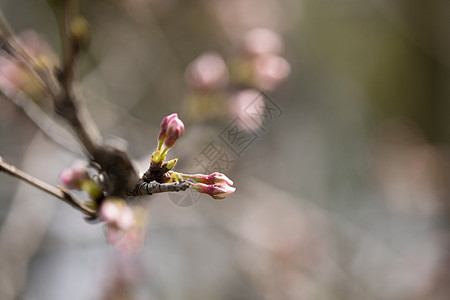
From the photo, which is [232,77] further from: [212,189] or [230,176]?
[212,189]

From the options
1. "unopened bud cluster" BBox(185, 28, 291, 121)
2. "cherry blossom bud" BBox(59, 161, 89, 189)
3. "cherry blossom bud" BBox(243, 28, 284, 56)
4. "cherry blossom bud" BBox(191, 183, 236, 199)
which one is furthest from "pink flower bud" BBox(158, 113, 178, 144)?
"cherry blossom bud" BBox(243, 28, 284, 56)

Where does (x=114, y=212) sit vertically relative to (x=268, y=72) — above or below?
below

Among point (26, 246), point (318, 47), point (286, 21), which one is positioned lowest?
point (26, 246)

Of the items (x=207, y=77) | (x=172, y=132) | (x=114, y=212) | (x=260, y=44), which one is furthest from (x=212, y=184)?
(x=260, y=44)

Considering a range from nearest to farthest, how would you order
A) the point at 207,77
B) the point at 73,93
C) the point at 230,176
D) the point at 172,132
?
1. the point at 172,132
2. the point at 73,93
3. the point at 207,77
4. the point at 230,176

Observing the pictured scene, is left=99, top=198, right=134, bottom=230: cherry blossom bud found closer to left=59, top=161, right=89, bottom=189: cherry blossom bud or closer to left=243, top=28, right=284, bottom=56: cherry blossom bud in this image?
left=59, top=161, right=89, bottom=189: cherry blossom bud

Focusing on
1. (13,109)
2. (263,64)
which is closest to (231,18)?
(263,64)

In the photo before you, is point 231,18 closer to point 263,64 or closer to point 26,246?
point 263,64
